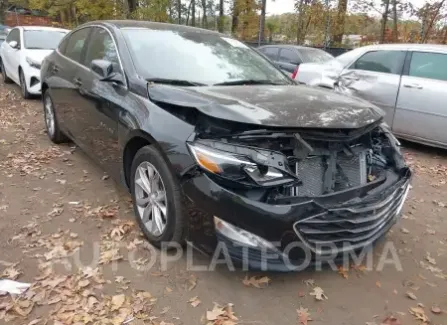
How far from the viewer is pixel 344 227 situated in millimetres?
2465

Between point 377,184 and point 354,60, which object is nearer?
point 377,184

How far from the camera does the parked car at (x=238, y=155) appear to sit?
2.39 metres

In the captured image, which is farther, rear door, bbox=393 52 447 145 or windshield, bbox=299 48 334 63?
windshield, bbox=299 48 334 63

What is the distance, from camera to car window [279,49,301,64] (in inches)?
399

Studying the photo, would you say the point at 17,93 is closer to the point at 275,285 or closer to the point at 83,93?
the point at 83,93

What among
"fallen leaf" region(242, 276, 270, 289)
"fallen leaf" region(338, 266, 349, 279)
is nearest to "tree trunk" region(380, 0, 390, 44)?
"fallen leaf" region(338, 266, 349, 279)

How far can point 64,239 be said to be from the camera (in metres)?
3.21

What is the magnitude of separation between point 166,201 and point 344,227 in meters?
1.16

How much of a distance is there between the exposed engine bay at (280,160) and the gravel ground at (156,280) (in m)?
Result: 0.71

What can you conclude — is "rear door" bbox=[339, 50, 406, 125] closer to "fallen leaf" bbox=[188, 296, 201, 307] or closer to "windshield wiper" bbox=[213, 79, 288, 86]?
"windshield wiper" bbox=[213, 79, 288, 86]

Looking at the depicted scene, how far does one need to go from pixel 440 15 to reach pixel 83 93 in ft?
41.0

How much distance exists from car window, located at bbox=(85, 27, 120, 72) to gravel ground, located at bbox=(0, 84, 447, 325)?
4.25 feet

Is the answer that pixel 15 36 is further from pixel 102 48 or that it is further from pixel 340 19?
pixel 340 19

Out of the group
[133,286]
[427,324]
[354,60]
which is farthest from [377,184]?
[354,60]
